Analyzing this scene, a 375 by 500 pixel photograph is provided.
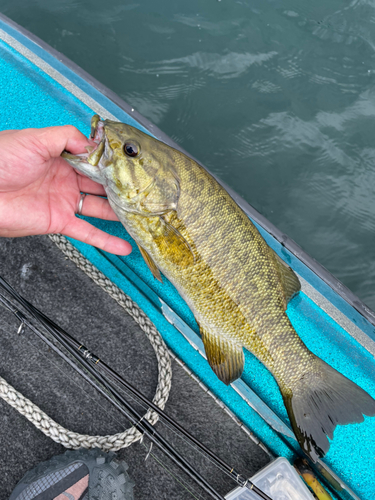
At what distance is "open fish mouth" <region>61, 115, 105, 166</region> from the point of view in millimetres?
1590

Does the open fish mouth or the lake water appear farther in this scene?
the lake water

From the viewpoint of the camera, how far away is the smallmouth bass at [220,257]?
159cm

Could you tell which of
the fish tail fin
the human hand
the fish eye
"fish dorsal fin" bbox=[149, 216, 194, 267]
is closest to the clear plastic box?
the fish tail fin

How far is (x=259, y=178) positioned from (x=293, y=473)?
2.42m

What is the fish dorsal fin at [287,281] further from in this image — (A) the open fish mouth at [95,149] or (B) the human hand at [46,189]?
(A) the open fish mouth at [95,149]

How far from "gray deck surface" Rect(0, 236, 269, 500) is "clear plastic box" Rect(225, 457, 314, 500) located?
0.11 metres

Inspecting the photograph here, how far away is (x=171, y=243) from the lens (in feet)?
5.42

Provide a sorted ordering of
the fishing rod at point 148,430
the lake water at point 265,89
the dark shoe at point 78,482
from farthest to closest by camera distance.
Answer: the lake water at point 265,89 < the dark shoe at point 78,482 < the fishing rod at point 148,430

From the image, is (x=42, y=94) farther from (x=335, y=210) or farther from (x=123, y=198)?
(x=335, y=210)

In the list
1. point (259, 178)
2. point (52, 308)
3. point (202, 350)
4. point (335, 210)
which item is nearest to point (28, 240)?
point (52, 308)

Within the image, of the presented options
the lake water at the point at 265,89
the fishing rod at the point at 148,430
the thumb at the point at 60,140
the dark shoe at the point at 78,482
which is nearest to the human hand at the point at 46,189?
the thumb at the point at 60,140

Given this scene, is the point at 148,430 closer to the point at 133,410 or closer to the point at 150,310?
the point at 133,410

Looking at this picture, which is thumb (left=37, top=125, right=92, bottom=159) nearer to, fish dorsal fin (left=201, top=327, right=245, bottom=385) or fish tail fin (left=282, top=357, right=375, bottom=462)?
fish dorsal fin (left=201, top=327, right=245, bottom=385)

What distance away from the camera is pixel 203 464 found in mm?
1979
